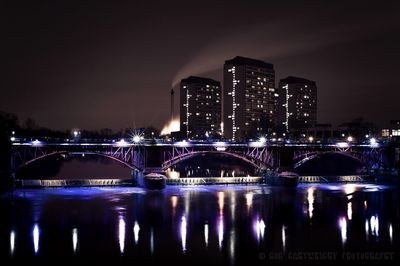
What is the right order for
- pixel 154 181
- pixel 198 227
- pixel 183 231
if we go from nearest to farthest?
pixel 183 231, pixel 198 227, pixel 154 181

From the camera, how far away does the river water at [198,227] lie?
42062 millimetres

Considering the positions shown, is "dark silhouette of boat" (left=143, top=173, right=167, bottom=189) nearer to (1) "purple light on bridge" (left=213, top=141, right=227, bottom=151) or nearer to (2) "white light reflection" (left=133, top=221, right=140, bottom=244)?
(1) "purple light on bridge" (left=213, top=141, right=227, bottom=151)

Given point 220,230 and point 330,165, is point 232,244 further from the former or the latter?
point 330,165

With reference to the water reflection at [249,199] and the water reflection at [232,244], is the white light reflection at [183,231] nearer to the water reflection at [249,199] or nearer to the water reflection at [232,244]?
the water reflection at [232,244]

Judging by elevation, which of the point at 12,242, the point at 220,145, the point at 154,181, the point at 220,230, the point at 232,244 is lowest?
the point at 232,244

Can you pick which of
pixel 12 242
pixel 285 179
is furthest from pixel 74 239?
pixel 285 179

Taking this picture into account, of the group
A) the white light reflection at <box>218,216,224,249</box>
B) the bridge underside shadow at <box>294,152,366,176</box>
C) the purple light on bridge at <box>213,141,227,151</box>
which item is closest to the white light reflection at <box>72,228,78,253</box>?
the white light reflection at <box>218,216,224,249</box>

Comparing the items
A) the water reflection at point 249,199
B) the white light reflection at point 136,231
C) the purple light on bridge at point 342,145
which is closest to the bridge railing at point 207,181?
the water reflection at point 249,199

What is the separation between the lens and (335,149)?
11344 cm

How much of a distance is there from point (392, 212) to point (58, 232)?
44.7 meters

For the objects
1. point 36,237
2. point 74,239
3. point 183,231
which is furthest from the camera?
point 183,231

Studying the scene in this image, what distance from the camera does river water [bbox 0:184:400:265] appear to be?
42062mm

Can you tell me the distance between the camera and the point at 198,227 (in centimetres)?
5503

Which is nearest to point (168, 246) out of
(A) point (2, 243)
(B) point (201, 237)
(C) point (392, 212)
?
(B) point (201, 237)
